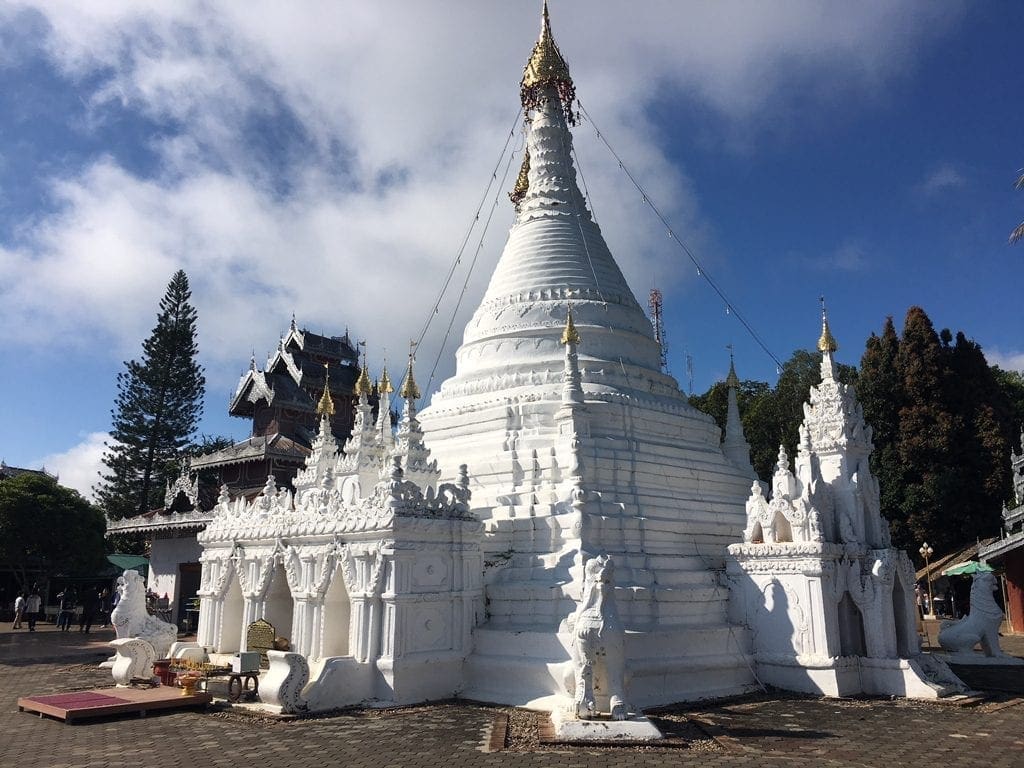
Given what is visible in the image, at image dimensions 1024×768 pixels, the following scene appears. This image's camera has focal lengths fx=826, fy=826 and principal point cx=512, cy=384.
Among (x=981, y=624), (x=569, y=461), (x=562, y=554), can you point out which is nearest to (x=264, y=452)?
(x=569, y=461)

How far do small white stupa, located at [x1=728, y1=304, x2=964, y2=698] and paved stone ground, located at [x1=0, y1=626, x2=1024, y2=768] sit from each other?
1.00 m

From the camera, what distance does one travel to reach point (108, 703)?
51.9 feet

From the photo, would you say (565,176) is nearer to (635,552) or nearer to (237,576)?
(635,552)

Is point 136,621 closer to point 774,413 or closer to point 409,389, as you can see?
point 409,389

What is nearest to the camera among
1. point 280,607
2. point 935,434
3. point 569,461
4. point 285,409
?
point 569,461

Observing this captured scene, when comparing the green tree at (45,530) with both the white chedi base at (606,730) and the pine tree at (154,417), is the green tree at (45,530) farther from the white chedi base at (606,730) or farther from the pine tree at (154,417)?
the white chedi base at (606,730)

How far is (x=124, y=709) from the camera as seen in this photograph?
15.7m

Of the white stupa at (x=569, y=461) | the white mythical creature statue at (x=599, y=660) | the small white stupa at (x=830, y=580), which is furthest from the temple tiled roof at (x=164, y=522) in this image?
the white mythical creature statue at (x=599, y=660)

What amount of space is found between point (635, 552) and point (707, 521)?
3.16 m

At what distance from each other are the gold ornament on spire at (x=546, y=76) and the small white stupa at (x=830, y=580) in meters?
15.4

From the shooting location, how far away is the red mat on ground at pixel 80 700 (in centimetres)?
1566

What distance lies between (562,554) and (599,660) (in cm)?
412

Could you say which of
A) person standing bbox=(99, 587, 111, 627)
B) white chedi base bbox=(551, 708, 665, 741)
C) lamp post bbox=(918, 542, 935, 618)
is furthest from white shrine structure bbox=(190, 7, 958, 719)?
person standing bbox=(99, 587, 111, 627)

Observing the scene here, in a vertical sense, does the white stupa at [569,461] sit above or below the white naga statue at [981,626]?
above
